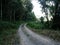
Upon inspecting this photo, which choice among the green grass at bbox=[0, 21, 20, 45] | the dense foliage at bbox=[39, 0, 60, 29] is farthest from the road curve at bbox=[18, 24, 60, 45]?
the dense foliage at bbox=[39, 0, 60, 29]

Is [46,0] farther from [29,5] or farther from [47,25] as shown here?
[29,5]

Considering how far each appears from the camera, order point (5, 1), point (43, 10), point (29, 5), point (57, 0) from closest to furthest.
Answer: point (57, 0)
point (43, 10)
point (5, 1)
point (29, 5)

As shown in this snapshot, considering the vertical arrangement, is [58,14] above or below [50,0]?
below

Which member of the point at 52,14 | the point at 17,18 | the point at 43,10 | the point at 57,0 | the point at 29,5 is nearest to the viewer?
the point at 57,0

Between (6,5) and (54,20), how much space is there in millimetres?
19727

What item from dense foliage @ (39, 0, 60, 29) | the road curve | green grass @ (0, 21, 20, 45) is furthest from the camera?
dense foliage @ (39, 0, 60, 29)

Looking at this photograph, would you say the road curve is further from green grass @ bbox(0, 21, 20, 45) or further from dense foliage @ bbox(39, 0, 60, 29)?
dense foliage @ bbox(39, 0, 60, 29)

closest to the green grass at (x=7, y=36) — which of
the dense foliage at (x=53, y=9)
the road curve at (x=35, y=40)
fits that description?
the road curve at (x=35, y=40)

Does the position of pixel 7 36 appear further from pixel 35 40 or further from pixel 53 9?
pixel 53 9

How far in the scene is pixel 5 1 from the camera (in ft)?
144

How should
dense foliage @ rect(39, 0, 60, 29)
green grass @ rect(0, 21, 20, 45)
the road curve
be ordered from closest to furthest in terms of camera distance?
the road curve
green grass @ rect(0, 21, 20, 45)
dense foliage @ rect(39, 0, 60, 29)

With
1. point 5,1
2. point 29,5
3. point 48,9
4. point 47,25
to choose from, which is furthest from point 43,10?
point 29,5

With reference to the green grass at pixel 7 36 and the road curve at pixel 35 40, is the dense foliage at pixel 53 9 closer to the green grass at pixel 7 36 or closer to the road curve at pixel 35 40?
the green grass at pixel 7 36

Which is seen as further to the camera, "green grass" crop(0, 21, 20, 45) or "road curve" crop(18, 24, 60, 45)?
"green grass" crop(0, 21, 20, 45)
